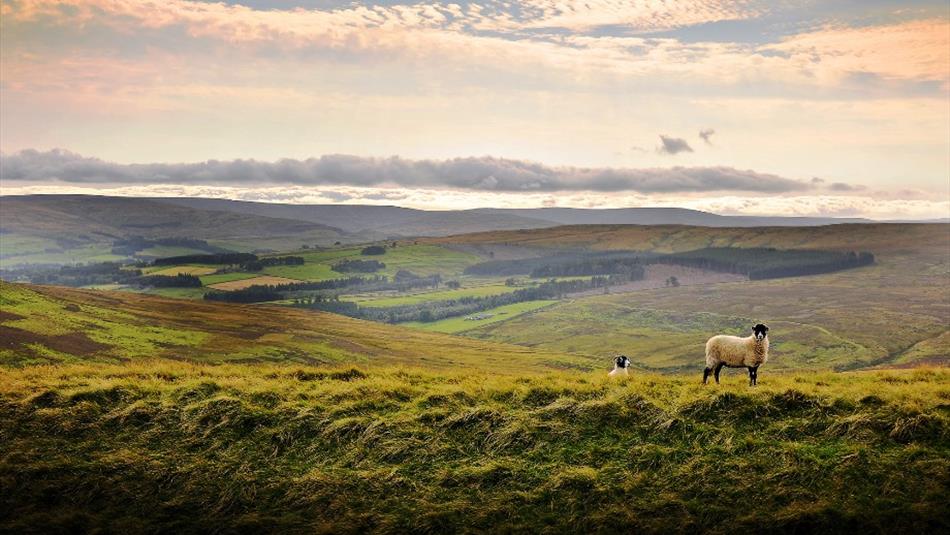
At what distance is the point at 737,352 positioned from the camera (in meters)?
21.7

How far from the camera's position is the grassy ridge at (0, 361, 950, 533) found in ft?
47.0

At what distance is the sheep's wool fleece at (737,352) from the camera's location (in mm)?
21266

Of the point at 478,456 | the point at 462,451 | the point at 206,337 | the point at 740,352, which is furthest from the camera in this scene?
the point at 206,337

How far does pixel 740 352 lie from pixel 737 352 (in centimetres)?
9

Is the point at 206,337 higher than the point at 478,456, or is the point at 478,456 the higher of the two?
the point at 478,456

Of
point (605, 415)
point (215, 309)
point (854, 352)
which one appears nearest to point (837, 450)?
point (605, 415)

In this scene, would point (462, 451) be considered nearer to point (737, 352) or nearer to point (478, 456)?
point (478, 456)

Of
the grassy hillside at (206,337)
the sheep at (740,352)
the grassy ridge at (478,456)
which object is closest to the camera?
the grassy ridge at (478,456)

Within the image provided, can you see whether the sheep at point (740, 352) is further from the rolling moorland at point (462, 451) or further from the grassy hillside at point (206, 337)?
the grassy hillside at point (206, 337)

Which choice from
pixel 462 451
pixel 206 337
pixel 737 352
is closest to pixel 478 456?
pixel 462 451

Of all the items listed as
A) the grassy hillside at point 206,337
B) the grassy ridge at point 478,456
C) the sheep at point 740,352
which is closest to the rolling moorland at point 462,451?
the grassy ridge at point 478,456

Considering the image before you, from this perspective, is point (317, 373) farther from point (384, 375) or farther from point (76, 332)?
point (76, 332)

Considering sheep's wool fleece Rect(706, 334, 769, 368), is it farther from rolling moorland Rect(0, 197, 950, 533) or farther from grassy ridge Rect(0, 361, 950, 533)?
rolling moorland Rect(0, 197, 950, 533)

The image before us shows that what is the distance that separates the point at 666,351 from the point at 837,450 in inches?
6051
